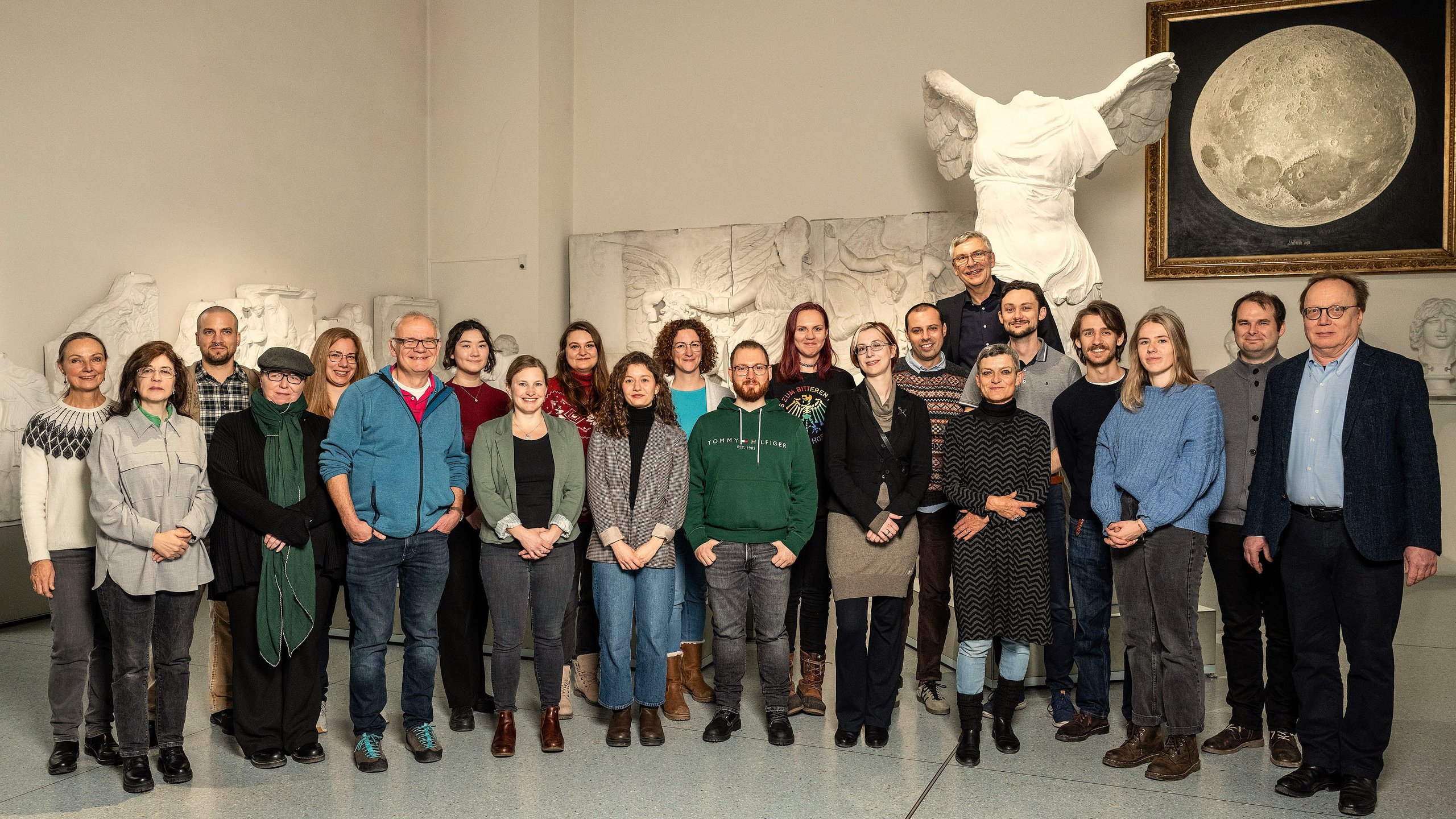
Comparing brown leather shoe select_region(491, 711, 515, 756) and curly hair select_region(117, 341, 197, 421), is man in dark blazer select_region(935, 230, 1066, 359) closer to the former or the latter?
brown leather shoe select_region(491, 711, 515, 756)

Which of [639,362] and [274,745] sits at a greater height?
[639,362]

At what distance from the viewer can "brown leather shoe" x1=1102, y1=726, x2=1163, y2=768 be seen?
377cm

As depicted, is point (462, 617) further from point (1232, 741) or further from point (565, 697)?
point (1232, 741)

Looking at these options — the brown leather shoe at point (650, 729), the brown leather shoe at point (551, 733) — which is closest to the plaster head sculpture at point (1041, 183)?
the brown leather shoe at point (650, 729)

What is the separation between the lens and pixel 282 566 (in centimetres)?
365

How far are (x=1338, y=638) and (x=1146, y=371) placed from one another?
3.48ft

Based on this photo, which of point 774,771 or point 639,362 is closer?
point 774,771

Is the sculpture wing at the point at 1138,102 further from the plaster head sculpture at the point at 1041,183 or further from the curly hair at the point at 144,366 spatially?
the curly hair at the point at 144,366

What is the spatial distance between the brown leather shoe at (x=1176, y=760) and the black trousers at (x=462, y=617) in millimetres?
2482

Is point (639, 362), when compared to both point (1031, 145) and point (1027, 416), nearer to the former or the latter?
point (1027, 416)

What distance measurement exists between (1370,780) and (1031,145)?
391 cm

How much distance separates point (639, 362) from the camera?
4.03 metres

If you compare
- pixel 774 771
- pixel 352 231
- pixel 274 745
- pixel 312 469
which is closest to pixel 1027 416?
pixel 774 771

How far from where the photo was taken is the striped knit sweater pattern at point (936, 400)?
4086 mm
